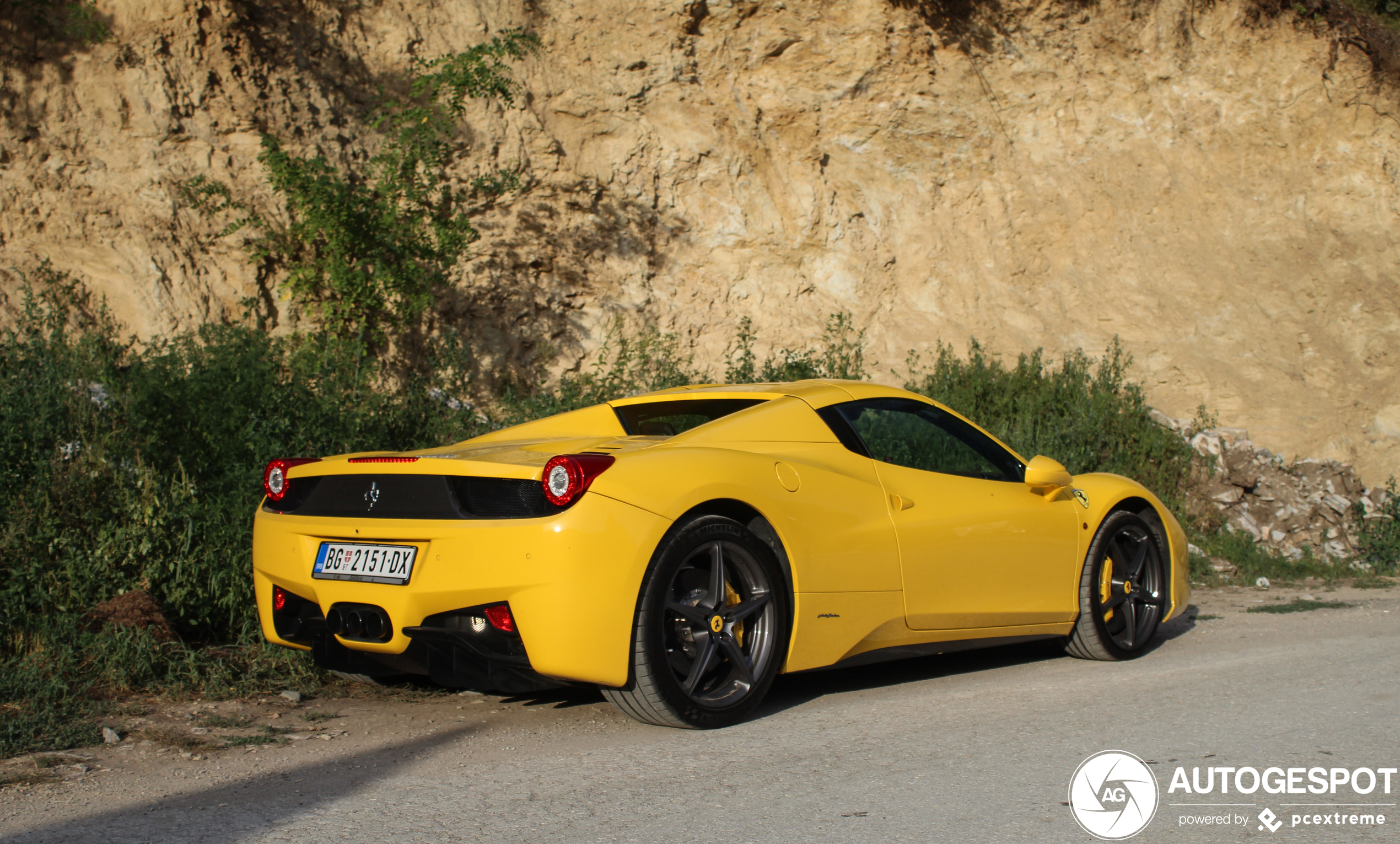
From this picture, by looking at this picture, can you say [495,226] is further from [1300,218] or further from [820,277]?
[1300,218]

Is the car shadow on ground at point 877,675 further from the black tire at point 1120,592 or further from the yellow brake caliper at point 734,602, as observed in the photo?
the yellow brake caliper at point 734,602

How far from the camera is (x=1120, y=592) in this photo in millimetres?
5785

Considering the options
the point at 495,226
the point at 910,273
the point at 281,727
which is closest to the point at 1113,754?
the point at 281,727

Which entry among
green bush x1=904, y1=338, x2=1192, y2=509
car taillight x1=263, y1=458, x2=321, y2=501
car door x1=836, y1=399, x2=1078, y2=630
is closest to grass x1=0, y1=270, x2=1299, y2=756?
car taillight x1=263, y1=458, x2=321, y2=501

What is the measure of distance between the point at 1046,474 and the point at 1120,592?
1089 mm

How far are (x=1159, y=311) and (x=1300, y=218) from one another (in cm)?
311

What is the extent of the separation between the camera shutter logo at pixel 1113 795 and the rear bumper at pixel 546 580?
1520 millimetres

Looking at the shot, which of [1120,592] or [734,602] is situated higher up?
[734,602]

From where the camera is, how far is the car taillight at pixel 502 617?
3.68m

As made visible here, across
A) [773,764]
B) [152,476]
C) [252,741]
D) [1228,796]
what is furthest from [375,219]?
[1228,796]

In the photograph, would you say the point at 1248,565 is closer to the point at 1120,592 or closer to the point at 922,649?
the point at 1120,592

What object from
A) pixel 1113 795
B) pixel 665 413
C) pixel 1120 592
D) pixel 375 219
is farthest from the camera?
pixel 375 219

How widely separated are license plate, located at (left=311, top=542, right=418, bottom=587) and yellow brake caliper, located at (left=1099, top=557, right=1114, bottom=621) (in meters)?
3.61

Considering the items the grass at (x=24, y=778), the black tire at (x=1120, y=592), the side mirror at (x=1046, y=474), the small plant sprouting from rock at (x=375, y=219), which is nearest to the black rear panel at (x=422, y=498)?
the grass at (x=24, y=778)
